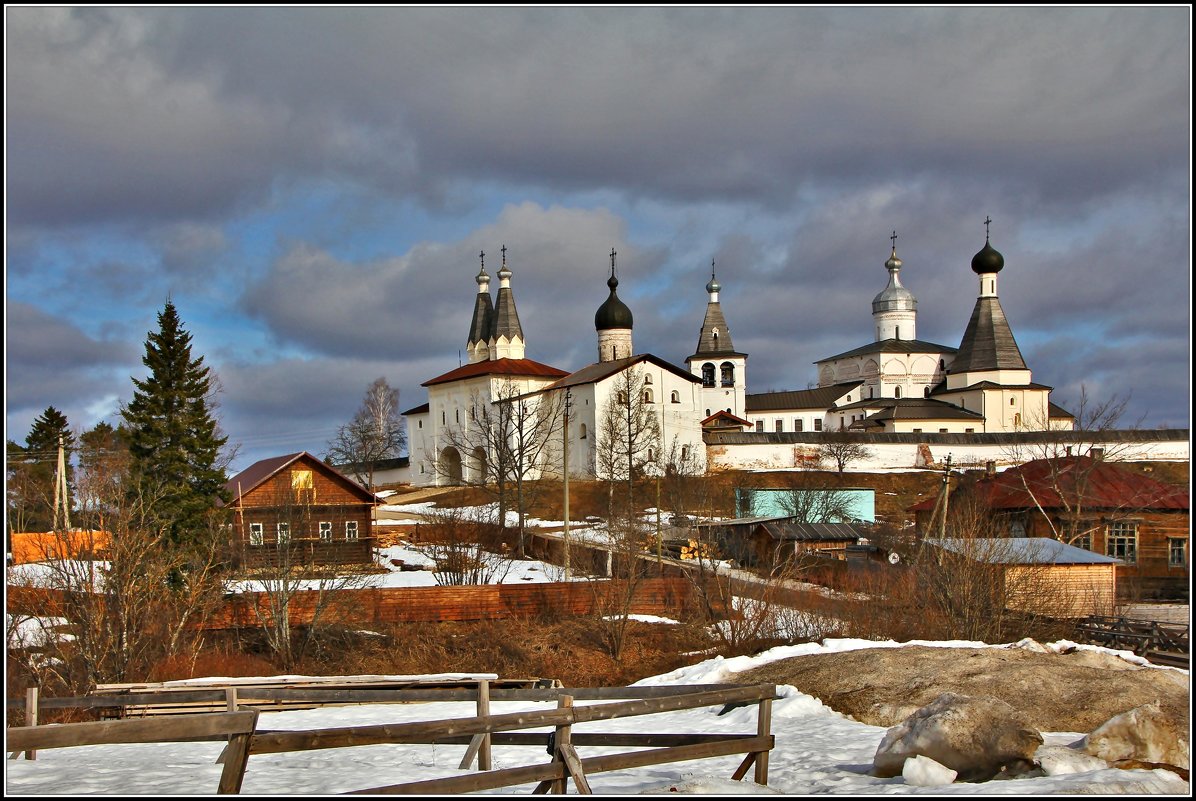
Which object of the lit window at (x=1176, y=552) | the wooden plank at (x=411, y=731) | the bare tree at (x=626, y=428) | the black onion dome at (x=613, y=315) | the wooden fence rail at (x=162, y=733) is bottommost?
the lit window at (x=1176, y=552)

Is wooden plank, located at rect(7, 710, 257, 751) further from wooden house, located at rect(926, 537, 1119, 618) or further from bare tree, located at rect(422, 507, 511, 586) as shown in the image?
bare tree, located at rect(422, 507, 511, 586)

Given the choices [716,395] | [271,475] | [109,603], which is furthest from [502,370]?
[109,603]

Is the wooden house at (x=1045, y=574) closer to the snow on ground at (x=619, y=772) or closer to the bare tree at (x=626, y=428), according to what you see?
the snow on ground at (x=619, y=772)

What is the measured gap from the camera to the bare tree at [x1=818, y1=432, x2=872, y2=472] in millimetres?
67062

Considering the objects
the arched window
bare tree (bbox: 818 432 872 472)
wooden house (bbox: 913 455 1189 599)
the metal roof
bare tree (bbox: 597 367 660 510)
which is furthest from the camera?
the arched window

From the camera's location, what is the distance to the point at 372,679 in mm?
16453

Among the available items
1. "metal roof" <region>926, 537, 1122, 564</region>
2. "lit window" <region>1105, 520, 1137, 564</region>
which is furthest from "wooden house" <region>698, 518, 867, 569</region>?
"metal roof" <region>926, 537, 1122, 564</region>

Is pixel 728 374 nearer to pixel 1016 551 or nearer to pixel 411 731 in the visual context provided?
pixel 1016 551

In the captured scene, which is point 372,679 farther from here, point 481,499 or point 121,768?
point 481,499

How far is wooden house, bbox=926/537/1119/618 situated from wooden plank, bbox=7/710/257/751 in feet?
59.5

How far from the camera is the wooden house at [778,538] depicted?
119 ft

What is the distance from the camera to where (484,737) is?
30.7 ft

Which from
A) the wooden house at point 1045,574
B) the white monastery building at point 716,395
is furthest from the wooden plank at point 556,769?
the white monastery building at point 716,395

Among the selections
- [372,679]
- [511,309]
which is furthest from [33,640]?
[511,309]
